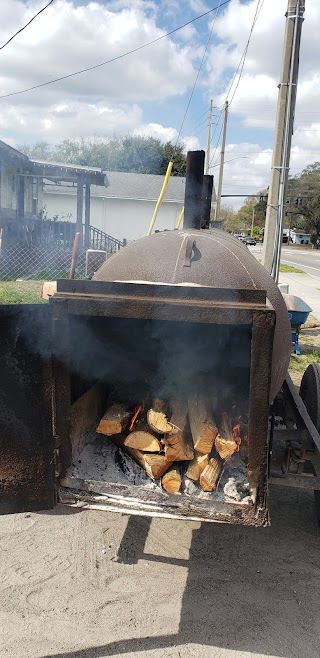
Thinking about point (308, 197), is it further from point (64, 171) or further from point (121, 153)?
point (64, 171)

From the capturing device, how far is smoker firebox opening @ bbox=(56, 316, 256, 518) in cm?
248

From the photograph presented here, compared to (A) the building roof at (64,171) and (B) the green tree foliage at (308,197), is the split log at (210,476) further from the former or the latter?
(B) the green tree foliage at (308,197)

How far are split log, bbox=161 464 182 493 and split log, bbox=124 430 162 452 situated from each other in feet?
0.45

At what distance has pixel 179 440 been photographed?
2674 mm

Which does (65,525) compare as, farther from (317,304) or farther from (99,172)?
(99,172)

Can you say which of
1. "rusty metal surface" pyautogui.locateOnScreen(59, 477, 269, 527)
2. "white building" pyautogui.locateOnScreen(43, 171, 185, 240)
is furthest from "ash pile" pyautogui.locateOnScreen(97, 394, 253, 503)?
"white building" pyautogui.locateOnScreen(43, 171, 185, 240)

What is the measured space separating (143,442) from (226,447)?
428mm

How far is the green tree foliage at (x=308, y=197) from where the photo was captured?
6788 centimetres

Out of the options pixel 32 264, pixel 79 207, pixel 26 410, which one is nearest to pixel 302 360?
pixel 26 410

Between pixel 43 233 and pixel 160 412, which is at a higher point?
pixel 43 233

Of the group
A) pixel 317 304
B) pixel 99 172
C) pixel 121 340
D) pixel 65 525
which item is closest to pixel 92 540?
pixel 65 525

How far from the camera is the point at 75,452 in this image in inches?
104

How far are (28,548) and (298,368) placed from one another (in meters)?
5.35

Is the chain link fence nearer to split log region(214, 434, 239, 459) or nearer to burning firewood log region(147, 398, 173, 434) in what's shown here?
burning firewood log region(147, 398, 173, 434)
